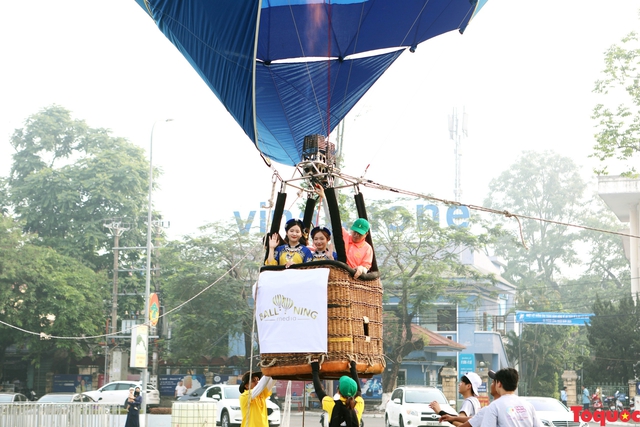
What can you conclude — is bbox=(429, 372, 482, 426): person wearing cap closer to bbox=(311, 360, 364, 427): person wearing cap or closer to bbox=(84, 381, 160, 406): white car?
bbox=(311, 360, 364, 427): person wearing cap

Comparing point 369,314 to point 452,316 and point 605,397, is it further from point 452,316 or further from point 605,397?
point 452,316

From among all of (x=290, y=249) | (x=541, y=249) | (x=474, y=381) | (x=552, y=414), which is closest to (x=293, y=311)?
(x=290, y=249)

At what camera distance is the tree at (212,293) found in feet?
133

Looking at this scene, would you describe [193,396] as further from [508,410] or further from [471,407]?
[508,410]

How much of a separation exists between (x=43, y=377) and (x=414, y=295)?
22.7 metres

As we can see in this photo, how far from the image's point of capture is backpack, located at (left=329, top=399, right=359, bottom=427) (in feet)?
26.1

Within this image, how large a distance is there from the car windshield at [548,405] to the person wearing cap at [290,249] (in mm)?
13261

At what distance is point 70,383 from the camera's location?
45594mm

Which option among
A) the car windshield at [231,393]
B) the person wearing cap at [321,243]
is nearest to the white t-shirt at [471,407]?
the person wearing cap at [321,243]

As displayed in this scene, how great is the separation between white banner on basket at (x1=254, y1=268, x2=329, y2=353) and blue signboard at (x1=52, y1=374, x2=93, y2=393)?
39615mm

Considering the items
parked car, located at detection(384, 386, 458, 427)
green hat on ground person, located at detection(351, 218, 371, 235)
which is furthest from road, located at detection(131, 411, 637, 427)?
green hat on ground person, located at detection(351, 218, 371, 235)

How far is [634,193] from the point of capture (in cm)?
3828

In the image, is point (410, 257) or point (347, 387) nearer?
point (347, 387)

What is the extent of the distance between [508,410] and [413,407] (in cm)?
1701
